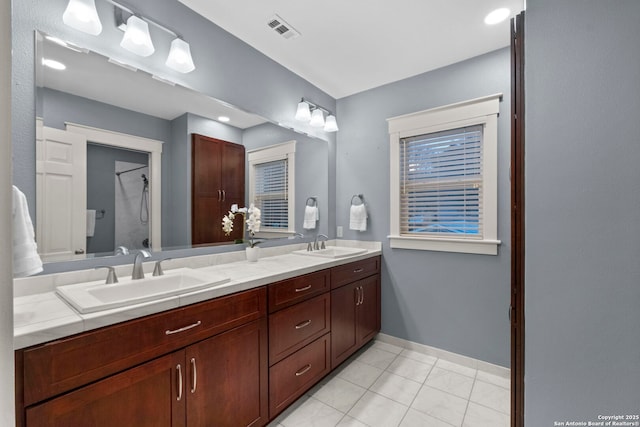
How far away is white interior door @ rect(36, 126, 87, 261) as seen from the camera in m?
1.21

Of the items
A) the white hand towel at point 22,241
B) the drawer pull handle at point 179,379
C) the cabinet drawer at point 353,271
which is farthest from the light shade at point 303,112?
the drawer pull handle at point 179,379

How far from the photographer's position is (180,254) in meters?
1.68

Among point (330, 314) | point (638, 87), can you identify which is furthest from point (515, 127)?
point (330, 314)

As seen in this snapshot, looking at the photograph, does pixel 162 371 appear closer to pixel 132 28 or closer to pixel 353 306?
pixel 353 306

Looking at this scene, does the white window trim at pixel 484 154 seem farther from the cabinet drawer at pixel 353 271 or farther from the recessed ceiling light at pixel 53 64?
the recessed ceiling light at pixel 53 64

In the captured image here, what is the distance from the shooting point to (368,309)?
→ 8.14 ft

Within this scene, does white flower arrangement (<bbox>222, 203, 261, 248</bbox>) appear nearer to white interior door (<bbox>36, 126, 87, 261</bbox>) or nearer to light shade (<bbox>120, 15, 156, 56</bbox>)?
white interior door (<bbox>36, 126, 87, 261</bbox>)

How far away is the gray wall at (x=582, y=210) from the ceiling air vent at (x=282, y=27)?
1.47m

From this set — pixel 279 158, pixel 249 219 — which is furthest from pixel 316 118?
pixel 249 219

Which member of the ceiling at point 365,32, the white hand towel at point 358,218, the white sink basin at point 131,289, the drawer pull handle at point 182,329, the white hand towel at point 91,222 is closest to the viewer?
the white sink basin at point 131,289

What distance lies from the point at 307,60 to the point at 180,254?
1.81 m

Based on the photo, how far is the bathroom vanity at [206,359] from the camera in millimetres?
870

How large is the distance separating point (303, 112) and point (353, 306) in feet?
5.73

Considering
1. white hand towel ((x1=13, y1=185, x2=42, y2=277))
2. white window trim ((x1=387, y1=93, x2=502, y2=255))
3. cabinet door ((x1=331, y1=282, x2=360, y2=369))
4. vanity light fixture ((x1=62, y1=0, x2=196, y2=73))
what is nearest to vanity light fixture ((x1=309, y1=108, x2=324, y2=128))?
white window trim ((x1=387, y1=93, x2=502, y2=255))
